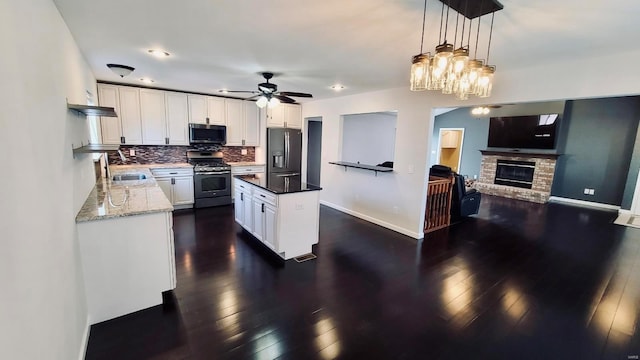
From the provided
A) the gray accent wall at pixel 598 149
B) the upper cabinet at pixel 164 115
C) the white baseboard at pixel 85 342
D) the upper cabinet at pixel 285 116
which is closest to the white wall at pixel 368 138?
the upper cabinet at pixel 285 116

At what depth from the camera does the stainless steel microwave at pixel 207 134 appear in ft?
18.3

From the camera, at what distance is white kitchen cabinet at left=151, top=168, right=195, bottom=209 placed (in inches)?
205

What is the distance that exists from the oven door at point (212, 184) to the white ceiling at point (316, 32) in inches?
98.3

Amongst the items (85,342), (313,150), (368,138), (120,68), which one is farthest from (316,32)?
(368,138)

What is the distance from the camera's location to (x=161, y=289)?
98.0 inches

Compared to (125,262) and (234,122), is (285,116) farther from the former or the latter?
(125,262)

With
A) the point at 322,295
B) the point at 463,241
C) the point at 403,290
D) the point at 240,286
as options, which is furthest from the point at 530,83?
the point at 240,286

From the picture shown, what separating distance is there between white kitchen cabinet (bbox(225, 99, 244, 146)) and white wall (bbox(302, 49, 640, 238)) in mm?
1562

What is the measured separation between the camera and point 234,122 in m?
6.09

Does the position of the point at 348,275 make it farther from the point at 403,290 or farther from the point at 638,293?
the point at 638,293

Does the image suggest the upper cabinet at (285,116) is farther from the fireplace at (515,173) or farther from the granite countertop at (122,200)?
the fireplace at (515,173)

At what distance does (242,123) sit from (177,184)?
75.4 inches

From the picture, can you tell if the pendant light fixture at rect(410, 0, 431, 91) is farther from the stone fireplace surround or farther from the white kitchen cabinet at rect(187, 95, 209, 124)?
the stone fireplace surround

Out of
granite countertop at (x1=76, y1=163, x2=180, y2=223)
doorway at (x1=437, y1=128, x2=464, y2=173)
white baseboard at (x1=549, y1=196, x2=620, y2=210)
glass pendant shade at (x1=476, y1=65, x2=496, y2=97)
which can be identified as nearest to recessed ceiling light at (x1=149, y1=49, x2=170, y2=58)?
granite countertop at (x1=76, y1=163, x2=180, y2=223)
